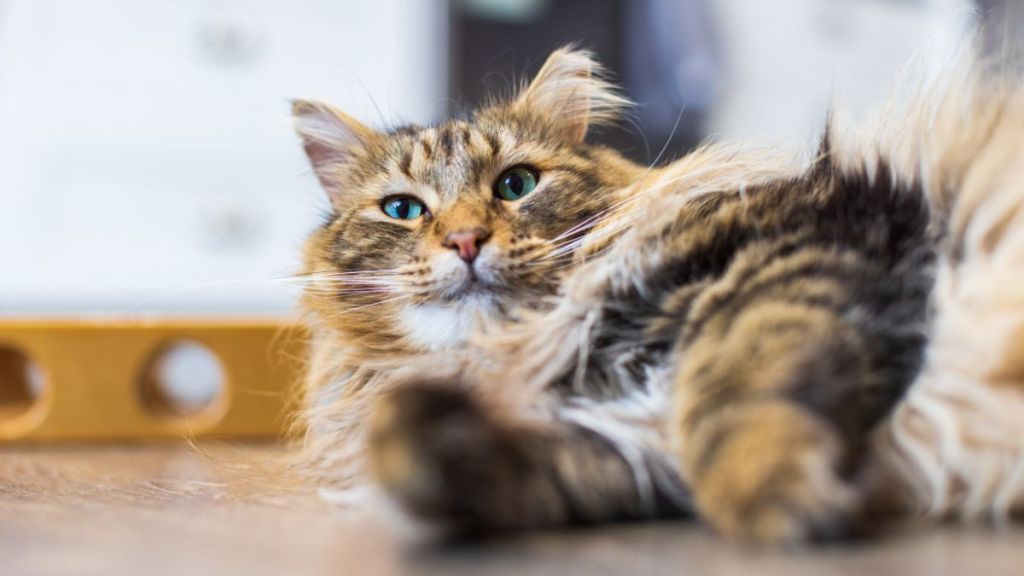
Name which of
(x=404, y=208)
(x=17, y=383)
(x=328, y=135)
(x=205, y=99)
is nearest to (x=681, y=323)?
(x=404, y=208)

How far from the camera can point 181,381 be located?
2.81m

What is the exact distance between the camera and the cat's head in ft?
3.87

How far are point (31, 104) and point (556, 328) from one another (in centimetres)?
299

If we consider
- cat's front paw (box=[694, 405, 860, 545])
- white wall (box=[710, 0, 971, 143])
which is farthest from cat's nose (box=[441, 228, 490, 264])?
white wall (box=[710, 0, 971, 143])

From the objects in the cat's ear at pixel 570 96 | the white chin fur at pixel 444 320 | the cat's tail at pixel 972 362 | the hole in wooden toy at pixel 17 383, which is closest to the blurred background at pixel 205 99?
the hole in wooden toy at pixel 17 383

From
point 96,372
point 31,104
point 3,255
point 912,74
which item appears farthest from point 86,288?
point 912,74

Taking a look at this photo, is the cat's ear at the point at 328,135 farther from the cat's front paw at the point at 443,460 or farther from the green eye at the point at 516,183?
the cat's front paw at the point at 443,460

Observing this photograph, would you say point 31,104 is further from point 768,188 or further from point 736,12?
point 768,188

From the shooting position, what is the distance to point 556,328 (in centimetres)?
110

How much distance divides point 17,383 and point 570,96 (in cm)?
140

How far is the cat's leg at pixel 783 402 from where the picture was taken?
72 centimetres

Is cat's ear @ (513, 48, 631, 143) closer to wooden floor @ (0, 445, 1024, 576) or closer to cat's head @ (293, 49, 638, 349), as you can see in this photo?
cat's head @ (293, 49, 638, 349)

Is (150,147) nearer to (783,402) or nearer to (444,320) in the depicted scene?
(444,320)

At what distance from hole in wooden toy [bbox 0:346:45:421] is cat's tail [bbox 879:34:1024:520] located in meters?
1.77
